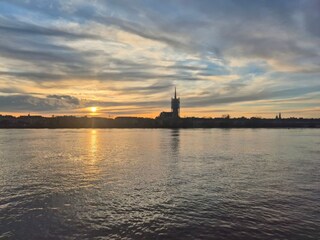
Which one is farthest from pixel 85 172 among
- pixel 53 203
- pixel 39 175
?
pixel 53 203

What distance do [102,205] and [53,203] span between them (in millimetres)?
4245

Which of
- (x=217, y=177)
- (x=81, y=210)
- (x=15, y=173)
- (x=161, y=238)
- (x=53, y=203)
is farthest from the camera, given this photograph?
(x=15, y=173)

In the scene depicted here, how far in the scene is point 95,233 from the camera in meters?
20.5

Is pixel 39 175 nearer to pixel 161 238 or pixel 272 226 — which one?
pixel 161 238

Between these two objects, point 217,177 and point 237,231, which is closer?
point 237,231

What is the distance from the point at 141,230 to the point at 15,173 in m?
27.6

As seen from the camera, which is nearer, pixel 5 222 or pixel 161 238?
pixel 161 238

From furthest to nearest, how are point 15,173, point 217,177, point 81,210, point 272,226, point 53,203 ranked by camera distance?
point 15,173 < point 217,177 < point 53,203 < point 81,210 < point 272,226

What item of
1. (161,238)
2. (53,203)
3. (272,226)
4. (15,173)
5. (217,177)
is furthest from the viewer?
(15,173)

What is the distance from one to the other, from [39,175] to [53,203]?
1503 cm

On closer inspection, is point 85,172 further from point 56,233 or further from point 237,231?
point 237,231

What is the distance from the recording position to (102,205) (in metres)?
27.0

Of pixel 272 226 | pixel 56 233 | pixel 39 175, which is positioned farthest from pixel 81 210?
pixel 39 175

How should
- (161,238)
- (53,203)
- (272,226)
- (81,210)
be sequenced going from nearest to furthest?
1. (161,238)
2. (272,226)
3. (81,210)
4. (53,203)
